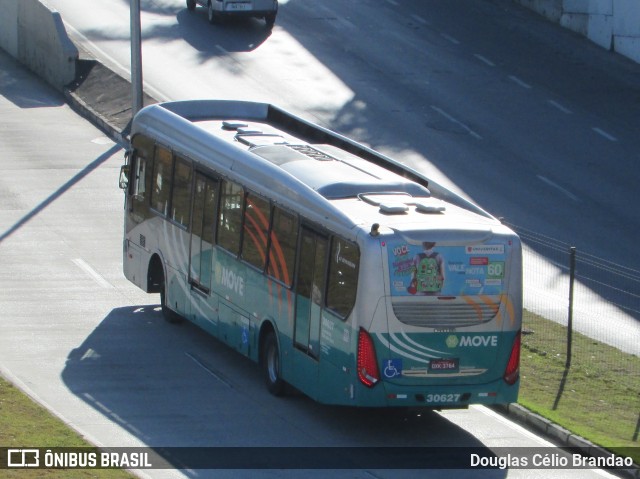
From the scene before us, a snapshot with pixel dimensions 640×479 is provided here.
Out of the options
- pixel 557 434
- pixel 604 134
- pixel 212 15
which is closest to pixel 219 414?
pixel 557 434

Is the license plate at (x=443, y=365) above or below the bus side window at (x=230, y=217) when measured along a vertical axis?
below

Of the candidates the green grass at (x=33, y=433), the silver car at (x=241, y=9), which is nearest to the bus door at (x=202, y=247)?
the green grass at (x=33, y=433)

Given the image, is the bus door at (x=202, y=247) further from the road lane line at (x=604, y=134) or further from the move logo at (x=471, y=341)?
the road lane line at (x=604, y=134)

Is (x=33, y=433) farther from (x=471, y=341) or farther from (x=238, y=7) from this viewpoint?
(x=238, y=7)

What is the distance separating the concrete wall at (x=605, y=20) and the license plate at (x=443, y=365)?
88.6 ft

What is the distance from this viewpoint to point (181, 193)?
19859 mm

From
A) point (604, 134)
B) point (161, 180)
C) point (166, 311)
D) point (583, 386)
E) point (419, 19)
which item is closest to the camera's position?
point (583, 386)

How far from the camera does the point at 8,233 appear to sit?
82.7 feet

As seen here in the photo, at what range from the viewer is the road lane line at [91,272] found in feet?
73.7

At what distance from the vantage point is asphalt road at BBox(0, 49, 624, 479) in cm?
1544

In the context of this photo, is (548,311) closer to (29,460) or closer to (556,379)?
(556,379)

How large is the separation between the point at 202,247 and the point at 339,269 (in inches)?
165

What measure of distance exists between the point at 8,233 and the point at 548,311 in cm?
1052

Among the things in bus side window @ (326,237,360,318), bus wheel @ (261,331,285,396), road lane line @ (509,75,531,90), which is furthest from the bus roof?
road lane line @ (509,75,531,90)
